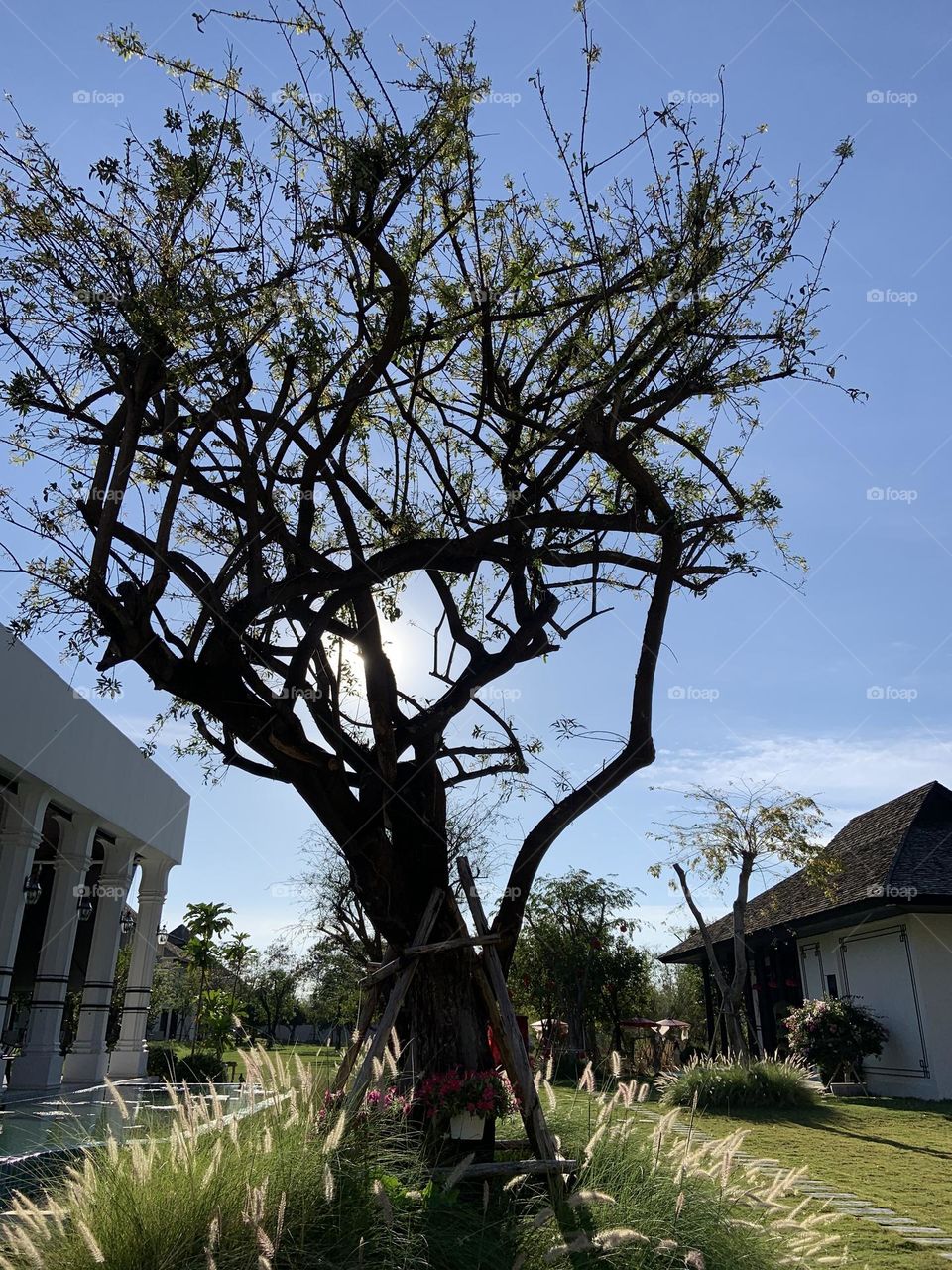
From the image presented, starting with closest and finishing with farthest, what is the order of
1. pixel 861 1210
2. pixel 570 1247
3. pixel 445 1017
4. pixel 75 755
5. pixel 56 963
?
pixel 570 1247 < pixel 445 1017 < pixel 861 1210 < pixel 75 755 < pixel 56 963

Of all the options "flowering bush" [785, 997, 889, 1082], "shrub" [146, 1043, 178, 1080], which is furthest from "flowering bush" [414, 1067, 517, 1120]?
"flowering bush" [785, 997, 889, 1082]

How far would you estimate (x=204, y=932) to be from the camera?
22.1 metres

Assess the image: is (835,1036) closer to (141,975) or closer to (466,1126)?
(141,975)

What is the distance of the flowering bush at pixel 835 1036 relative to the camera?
18.2 meters

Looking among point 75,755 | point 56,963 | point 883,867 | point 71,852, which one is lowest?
point 56,963

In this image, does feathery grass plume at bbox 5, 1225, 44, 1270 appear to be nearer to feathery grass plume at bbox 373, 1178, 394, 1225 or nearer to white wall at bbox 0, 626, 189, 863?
feathery grass plume at bbox 373, 1178, 394, 1225

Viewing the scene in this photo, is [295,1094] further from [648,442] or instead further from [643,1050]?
[643,1050]

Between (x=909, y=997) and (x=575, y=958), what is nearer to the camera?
(x=909, y=997)

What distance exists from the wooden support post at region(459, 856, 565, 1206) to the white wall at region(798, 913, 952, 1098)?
45.7 ft

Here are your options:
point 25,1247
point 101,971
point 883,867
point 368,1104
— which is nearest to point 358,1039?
point 368,1104

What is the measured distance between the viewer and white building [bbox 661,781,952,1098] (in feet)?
57.9

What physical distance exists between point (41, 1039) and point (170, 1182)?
12.9m

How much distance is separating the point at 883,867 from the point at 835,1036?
328 centimetres

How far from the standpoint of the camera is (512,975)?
86.7 ft
